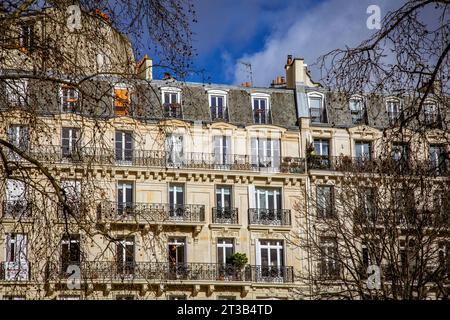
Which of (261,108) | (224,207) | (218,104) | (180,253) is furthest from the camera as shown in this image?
(261,108)

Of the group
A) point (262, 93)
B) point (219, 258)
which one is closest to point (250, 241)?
point (219, 258)

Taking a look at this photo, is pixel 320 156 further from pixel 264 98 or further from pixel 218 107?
pixel 218 107

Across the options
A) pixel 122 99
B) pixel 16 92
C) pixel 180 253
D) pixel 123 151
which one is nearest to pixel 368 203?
pixel 180 253

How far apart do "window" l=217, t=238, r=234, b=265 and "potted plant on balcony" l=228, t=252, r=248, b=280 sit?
50 centimetres

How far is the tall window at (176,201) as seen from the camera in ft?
148

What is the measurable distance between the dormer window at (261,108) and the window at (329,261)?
323 inches

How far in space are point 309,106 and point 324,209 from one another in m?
8.01

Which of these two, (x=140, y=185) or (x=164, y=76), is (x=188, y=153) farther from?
(x=164, y=76)

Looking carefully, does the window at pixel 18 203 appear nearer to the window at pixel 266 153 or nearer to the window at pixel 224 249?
the window at pixel 224 249

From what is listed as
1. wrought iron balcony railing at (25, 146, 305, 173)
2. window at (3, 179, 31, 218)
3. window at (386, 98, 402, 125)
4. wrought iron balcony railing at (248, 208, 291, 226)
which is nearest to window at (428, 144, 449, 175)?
window at (386, 98, 402, 125)

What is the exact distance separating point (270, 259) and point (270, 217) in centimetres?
203

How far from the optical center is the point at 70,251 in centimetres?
1483

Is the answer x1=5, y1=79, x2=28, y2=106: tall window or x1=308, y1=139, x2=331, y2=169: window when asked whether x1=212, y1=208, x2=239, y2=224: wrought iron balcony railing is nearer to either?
x1=308, y1=139, x2=331, y2=169: window

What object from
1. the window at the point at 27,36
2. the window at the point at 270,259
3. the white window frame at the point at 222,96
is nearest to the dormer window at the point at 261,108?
the white window frame at the point at 222,96
